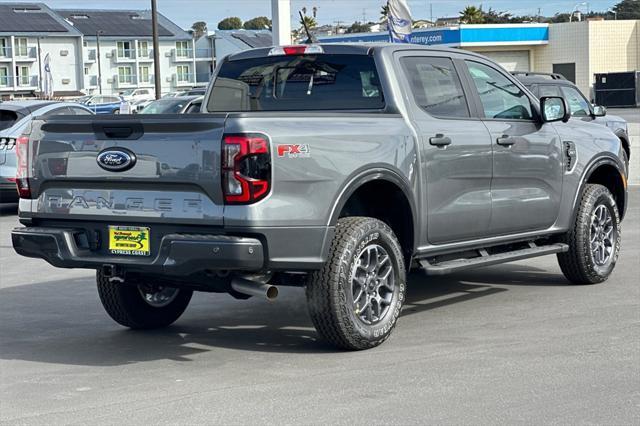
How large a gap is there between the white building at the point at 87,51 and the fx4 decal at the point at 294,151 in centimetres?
9137

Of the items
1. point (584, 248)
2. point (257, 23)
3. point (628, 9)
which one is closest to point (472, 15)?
point (628, 9)

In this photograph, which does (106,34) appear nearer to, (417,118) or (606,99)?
(606,99)

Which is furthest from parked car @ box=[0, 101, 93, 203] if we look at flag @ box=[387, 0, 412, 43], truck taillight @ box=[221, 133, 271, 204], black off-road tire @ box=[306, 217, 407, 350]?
truck taillight @ box=[221, 133, 271, 204]

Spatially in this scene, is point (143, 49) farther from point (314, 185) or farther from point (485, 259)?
point (314, 185)

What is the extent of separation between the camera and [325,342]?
7473 mm

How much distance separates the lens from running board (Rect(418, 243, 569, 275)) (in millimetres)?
7922

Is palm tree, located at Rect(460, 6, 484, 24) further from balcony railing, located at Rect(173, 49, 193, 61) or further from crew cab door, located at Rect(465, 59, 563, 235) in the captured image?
crew cab door, located at Rect(465, 59, 563, 235)

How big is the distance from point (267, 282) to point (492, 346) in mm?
1503

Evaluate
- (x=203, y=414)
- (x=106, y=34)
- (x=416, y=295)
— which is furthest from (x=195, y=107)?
(x=106, y=34)

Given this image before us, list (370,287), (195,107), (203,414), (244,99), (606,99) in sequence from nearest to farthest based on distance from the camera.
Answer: (203,414) → (370,287) → (244,99) → (195,107) → (606,99)

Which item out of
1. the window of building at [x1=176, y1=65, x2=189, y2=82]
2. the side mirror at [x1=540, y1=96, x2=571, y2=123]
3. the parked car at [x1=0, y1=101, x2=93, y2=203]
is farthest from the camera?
the window of building at [x1=176, y1=65, x2=189, y2=82]

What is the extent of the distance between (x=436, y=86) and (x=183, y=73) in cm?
10710

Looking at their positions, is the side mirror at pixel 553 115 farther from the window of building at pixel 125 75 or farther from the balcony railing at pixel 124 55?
the window of building at pixel 125 75

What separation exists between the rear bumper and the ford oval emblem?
1.57ft
